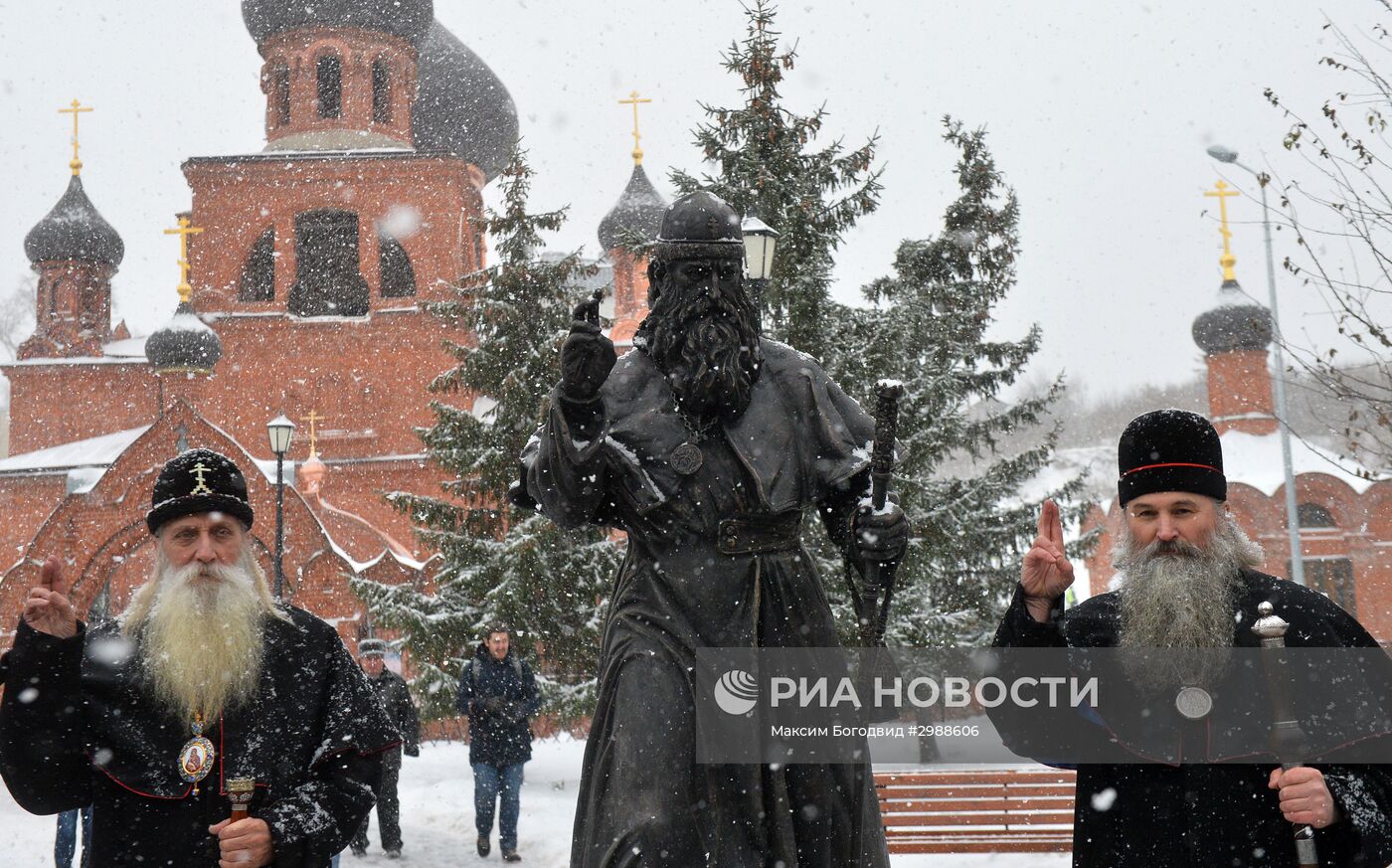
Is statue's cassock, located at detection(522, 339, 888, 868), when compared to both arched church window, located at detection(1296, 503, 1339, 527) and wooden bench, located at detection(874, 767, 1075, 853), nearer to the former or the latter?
wooden bench, located at detection(874, 767, 1075, 853)

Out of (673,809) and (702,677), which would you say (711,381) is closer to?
(702,677)

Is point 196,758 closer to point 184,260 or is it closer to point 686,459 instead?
point 686,459

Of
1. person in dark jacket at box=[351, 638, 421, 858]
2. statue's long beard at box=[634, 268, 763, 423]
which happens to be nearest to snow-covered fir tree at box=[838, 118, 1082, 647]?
person in dark jacket at box=[351, 638, 421, 858]

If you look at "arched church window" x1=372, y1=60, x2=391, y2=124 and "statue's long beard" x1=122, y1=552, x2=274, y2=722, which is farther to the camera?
"arched church window" x1=372, y1=60, x2=391, y2=124

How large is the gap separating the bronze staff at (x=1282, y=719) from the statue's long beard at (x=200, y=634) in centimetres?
237

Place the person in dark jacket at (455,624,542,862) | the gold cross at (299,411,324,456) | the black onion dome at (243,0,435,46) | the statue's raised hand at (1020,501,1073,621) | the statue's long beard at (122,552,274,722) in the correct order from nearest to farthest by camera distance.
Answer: the statue's raised hand at (1020,501,1073,621), the statue's long beard at (122,552,274,722), the person in dark jacket at (455,624,542,862), the gold cross at (299,411,324,456), the black onion dome at (243,0,435,46)

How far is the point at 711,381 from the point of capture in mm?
4293

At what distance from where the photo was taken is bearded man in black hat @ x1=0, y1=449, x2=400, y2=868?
3.56 meters

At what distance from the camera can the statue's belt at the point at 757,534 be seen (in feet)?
13.6

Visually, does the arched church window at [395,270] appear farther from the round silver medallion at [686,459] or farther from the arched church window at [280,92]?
the round silver medallion at [686,459]

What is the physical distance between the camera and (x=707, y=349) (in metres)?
4.34

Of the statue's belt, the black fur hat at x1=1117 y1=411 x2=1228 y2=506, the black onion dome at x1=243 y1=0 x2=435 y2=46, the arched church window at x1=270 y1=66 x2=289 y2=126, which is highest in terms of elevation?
the black onion dome at x1=243 y1=0 x2=435 y2=46

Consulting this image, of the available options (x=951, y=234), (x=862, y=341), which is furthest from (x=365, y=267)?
→ (x=862, y=341)
